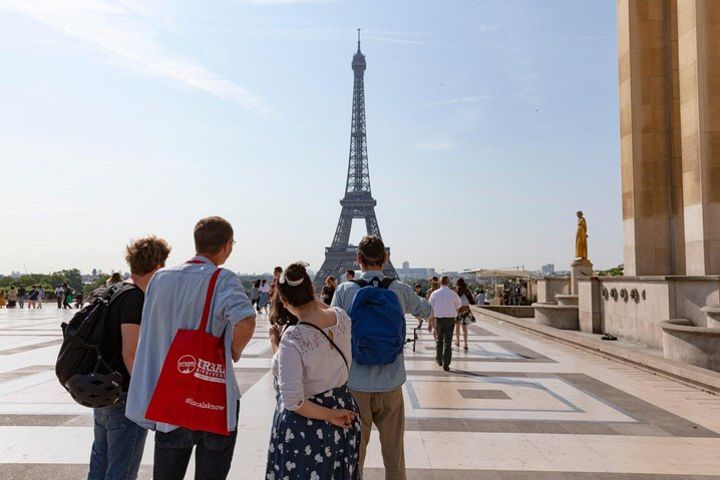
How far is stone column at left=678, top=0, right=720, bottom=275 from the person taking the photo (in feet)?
43.0

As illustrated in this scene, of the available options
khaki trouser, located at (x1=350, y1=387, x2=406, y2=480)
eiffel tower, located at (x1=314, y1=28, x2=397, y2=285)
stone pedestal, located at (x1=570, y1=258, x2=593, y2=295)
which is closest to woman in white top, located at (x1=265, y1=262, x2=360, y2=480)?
khaki trouser, located at (x1=350, y1=387, x2=406, y2=480)

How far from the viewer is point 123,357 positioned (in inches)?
121

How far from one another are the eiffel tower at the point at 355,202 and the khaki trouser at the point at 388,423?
61.0 metres

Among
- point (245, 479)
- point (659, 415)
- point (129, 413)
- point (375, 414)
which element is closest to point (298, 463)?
point (129, 413)

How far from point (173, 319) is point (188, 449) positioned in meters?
0.66

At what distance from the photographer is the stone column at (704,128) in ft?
43.0

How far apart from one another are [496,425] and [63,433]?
4.48 metres

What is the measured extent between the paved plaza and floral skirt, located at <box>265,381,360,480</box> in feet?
6.48

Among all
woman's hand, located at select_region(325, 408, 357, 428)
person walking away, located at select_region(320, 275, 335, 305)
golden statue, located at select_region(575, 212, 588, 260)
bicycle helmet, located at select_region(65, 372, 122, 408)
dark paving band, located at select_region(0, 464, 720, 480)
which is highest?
golden statue, located at select_region(575, 212, 588, 260)

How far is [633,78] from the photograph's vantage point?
1712cm

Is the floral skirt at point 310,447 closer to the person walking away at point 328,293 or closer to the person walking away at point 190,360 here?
the person walking away at point 190,360

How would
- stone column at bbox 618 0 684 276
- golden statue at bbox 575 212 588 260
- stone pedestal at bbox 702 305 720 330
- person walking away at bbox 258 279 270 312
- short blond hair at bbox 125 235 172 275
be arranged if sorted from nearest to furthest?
short blond hair at bbox 125 235 172 275
stone pedestal at bbox 702 305 720 330
stone column at bbox 618 0 684 276
person walking away at bbox 258 279 270 312
golden statue at bbox 575 212 588 260

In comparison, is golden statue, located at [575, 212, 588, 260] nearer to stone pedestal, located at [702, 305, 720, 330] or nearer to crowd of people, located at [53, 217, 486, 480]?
stone pedestal, located at [702, 305, 720, 330]

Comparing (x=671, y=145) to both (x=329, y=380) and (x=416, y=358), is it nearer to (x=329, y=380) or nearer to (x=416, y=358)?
(x=416, y=358)
